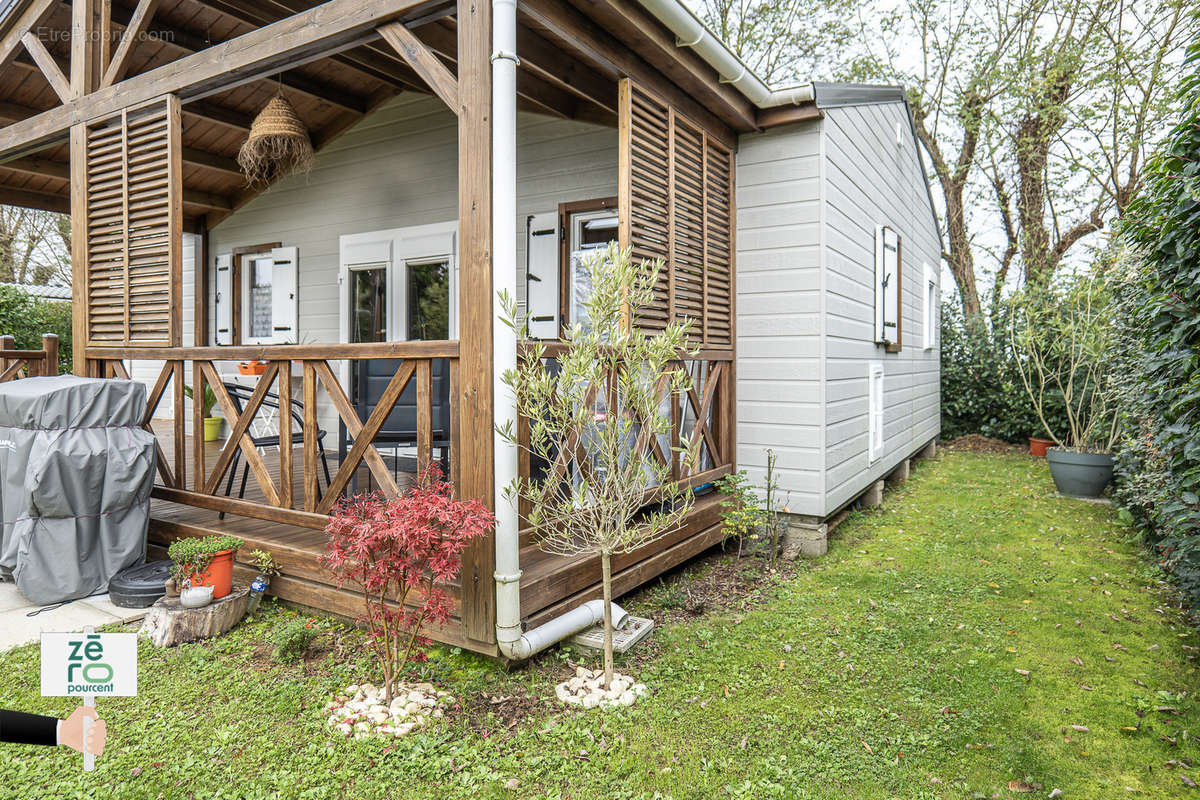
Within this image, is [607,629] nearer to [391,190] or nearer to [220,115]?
[391,190]

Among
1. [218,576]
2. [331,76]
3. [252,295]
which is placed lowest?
[218,576]

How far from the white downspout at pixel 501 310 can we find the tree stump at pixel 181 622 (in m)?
1.37

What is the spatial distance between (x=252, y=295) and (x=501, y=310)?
5.65 m

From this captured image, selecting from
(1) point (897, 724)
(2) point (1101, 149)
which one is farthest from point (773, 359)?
(2) point (1101, 149)

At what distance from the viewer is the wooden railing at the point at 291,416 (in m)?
2.84

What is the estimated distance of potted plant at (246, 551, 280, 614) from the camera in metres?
3.26

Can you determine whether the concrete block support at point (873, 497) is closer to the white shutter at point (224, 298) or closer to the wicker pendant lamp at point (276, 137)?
the wicker pendant lamp at point (276, 137)

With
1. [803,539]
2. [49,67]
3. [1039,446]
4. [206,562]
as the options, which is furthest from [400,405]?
[1039,446]

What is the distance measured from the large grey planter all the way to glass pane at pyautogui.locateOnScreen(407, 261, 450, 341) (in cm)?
581

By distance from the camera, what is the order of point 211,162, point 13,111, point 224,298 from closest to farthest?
point 13,111 → point 211,162 → point 224,298

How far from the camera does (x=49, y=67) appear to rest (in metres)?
4.25

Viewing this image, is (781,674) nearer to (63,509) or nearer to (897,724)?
(897,724)

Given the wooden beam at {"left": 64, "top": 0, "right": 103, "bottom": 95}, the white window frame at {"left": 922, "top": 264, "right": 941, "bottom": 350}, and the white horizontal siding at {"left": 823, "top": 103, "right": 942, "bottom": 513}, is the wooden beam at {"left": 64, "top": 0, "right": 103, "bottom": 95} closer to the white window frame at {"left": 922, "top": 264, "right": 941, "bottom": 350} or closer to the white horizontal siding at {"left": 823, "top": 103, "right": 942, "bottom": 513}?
the white horizontal siding at {"left": 823, "top": 103, "right": 942, "bottom": 513}

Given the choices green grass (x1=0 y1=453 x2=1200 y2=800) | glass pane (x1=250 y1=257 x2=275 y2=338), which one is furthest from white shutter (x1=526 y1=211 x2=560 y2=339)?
glass pane (x1=250 y1=257 x2=275 y2=338)
